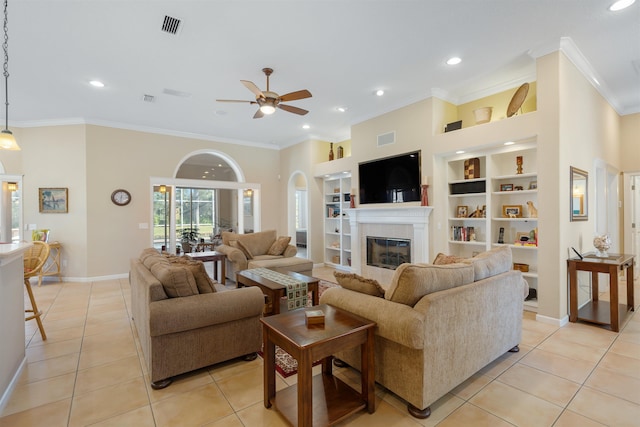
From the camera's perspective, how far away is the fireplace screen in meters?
5.30

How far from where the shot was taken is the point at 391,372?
2100 millimetres

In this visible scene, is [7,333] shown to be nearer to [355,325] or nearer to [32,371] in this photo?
[32,371]

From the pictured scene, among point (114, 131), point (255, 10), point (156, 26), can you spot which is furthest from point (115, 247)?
point (255, 10)

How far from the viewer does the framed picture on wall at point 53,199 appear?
233 inches

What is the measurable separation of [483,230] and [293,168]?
15.7 ft

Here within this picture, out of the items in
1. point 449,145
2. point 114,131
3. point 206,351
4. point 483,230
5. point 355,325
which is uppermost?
point 114,131

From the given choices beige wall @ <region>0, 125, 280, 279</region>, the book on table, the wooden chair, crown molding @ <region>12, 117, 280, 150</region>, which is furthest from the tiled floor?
crown molding @ <region>12, 117, 280, 150</region>

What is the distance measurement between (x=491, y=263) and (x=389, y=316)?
1.23 metres

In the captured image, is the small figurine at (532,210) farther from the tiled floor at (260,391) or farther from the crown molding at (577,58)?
the crown molding at (577,58)

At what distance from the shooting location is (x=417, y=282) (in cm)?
201

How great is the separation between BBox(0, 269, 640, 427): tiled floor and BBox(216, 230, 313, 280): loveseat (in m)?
2.17

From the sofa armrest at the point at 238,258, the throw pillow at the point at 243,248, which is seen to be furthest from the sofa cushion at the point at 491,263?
the throw pillow at the point at 243,248

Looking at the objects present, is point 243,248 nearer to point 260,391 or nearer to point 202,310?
point 202,310

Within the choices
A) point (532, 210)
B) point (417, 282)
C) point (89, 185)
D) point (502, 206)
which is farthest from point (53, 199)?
point (532, 210)
